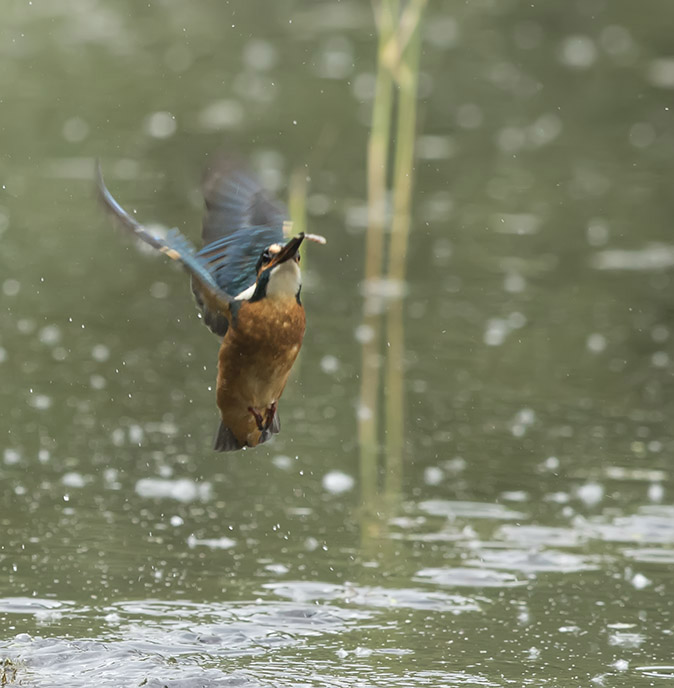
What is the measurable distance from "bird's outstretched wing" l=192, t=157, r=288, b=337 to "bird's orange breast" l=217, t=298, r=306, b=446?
0.18m

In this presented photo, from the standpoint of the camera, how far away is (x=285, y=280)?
418 cm

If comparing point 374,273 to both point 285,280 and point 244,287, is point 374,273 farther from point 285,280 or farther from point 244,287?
point 285,280

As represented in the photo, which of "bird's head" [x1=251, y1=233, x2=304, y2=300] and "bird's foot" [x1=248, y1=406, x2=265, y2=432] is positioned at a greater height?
"bird's head" [x1=251, y1=233, x2=304, y2=300]

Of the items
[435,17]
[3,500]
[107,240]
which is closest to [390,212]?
[107,240]

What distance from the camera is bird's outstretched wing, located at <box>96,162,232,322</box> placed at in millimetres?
4090

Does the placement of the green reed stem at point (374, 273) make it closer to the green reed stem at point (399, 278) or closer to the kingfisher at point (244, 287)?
the green reed stem at point (399, 278)

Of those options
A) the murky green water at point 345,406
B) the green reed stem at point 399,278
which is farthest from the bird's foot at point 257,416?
the green reed stem at point 399,278

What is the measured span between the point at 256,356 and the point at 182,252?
37cm

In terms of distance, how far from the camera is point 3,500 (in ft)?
20.5

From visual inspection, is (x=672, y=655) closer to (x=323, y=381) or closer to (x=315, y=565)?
(x=315, y=565)

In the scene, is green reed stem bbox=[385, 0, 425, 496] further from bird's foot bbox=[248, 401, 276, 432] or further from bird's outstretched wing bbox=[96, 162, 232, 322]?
bird's outstretched wing bbox=[96, 162, 232, 322]

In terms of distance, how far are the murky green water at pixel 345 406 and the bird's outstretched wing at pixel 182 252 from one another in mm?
1133

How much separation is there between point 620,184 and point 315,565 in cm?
780

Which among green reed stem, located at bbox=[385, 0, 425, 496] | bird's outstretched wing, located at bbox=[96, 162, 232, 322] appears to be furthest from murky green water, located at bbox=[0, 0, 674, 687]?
bird's outstretched wing, located at bbox=[96, 162, 232, 322]
